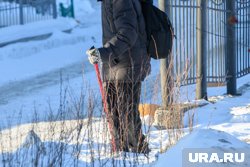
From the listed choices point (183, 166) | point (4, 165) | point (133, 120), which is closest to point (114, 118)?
point (133, 120)

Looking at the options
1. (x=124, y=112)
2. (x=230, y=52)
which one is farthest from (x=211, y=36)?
(x=124, y=112)

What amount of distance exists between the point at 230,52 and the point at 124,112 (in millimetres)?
4145

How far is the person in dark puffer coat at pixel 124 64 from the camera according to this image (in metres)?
6.01

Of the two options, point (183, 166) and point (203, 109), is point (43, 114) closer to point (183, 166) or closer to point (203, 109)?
point (203, 109)

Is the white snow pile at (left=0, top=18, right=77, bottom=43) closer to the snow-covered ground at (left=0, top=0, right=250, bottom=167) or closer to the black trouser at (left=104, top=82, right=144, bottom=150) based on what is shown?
the snow-covered ground at (left=0, top=0, right=250, bottom=167)

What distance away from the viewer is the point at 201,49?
9.48 m

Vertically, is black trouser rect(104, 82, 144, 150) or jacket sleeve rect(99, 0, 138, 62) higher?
jacket sleeve rect(99, 0, 138, 62)

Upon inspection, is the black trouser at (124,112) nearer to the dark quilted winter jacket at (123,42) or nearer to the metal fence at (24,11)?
the dark quilted winter jacket at (123,42)

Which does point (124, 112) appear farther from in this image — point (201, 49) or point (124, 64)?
point (201, 49)

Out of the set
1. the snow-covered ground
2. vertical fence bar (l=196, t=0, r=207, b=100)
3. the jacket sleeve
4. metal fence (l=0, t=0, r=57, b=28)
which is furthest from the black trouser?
metal fence (l=0, t=0, r=57, b=28)

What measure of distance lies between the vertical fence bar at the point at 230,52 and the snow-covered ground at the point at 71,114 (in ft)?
0.57

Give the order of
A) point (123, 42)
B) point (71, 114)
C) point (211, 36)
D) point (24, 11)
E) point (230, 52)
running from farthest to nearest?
point (24, 11) → point (211, 36) → point (230, 52) → point (71, 114) → point (123, 42)

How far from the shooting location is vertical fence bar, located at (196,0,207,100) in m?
9.36

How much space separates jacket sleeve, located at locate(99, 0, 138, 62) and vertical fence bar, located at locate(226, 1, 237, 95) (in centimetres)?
400
